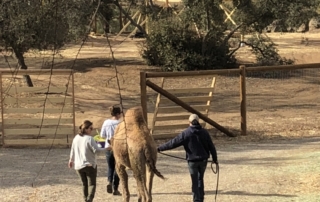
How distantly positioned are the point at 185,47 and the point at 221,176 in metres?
15.7

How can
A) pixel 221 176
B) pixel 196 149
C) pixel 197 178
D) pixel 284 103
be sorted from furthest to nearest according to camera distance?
1. pixel 284 103
2. pixel 221 176
3. pixel 197 178
4. pixel 196 149

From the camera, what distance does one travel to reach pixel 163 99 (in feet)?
45.2

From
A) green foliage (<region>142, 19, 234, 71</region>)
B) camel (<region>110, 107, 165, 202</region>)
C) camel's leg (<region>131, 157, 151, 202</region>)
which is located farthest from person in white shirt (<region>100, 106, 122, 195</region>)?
green foliage (<region>142, 19, 234, 71</region>)

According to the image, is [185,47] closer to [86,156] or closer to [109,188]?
[109,188]

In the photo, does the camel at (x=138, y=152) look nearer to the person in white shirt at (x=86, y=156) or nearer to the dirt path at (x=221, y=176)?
the person in white shirt at (x=86, y=156)

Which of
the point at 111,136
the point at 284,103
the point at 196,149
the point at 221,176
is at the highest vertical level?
the point at 111,136

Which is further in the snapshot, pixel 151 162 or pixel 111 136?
pixel 111 136

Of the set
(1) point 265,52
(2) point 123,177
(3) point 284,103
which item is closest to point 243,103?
(3) point 284,103

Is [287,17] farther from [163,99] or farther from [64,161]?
[64,161]

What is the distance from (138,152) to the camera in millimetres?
7453

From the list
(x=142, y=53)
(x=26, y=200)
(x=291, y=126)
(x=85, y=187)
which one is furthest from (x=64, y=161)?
(x=142, y=53)

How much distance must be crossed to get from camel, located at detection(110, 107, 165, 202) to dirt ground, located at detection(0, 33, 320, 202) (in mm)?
755

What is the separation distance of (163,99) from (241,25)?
472 inches

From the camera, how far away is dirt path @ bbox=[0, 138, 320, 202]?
29.4 feet
